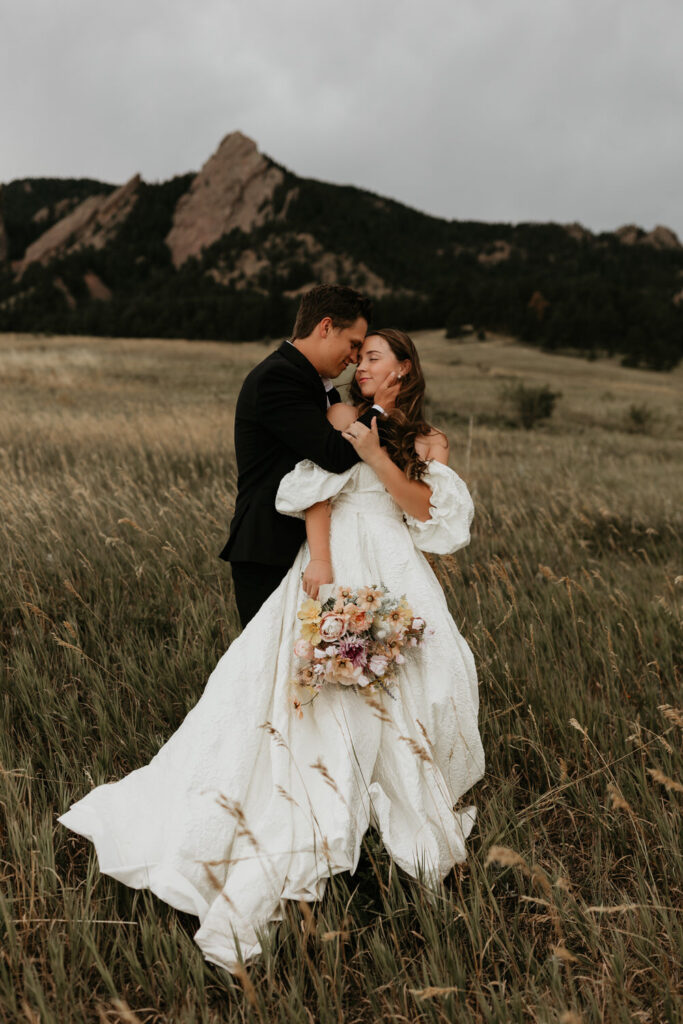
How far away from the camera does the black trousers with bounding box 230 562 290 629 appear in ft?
8.50

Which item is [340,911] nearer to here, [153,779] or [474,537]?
[153,779]

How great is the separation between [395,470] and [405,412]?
308 millimetres

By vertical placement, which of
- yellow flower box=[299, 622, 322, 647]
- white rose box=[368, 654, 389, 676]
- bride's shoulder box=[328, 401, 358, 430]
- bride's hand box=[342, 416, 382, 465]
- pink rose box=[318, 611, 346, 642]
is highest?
bride's shoulder box=[328, 401, 358, 430]

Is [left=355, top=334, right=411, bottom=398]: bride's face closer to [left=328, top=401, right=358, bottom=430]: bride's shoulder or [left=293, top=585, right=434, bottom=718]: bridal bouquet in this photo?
[left=328, top=401, right=358, bottom=430]: bride's shoulder

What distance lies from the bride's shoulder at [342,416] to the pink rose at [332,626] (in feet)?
2.54

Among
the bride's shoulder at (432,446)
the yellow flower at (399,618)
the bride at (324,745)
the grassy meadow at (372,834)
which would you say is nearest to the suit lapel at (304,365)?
the bride at (324,745)

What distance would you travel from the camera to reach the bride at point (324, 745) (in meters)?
2.07

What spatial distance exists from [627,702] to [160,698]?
2426mm

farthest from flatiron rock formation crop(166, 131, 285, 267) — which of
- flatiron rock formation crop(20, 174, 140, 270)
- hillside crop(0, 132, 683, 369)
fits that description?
flatiron rock formation crop(20, 174, 140, 270)

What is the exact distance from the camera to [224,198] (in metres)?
134

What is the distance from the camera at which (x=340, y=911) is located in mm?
2094

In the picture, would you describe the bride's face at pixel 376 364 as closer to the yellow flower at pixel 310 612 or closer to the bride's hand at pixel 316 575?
the bride's hand at pixel 316 575

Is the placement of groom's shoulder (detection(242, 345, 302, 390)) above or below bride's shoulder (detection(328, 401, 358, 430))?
above

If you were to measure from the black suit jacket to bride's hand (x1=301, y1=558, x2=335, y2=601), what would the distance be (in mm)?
193
